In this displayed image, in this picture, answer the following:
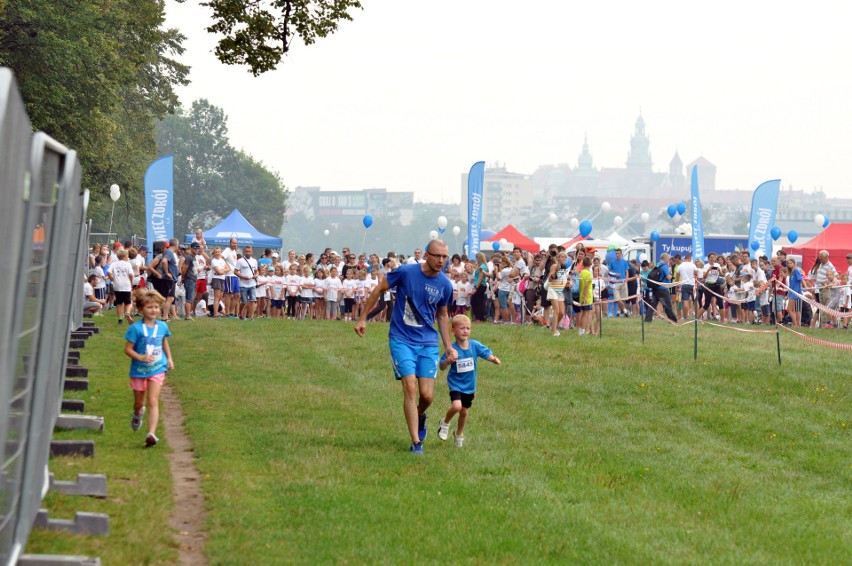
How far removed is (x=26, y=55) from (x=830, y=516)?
89.5 ft

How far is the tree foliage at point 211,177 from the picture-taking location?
4624 inches

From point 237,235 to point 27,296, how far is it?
3956cm

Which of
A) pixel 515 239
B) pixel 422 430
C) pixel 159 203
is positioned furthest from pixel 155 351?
pixel 515 239

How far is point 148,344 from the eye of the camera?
35.5 ft

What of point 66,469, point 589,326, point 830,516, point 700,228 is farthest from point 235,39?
point 700,228

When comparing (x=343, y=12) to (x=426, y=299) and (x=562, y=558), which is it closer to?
(x=426, y=299)

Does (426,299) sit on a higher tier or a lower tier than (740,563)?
higher

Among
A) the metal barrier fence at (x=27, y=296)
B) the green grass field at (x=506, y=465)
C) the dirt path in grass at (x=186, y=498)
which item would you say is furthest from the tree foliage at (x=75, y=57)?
the metal barrier fence at (x=27, y=296)

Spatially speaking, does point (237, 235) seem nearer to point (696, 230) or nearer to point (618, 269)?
point (696, 230)

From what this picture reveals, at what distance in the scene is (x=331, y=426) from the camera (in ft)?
41.7

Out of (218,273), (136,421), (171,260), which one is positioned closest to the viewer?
(136,421)

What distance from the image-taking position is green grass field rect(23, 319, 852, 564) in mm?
7730

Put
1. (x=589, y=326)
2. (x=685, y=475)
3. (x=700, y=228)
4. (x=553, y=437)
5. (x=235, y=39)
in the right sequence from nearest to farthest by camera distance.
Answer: (x=685, y=475) → (x=553, y=437) → (x=235, y=39) → (x=589, y=326) → (x=700, y=228)

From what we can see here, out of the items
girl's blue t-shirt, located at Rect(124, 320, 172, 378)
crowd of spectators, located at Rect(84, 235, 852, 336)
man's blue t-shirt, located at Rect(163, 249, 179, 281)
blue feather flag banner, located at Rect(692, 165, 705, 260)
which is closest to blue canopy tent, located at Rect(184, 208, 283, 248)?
crowd of spectators, located at Rect(84, 235, 852, 336)
